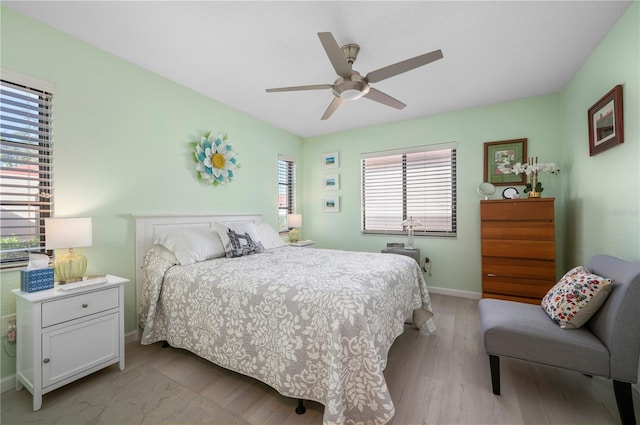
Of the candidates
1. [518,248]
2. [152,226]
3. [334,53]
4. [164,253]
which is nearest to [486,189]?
[518,248]

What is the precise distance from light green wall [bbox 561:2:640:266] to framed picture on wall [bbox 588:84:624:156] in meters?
0.04

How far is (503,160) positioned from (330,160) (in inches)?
103

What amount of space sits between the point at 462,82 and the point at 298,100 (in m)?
1.92

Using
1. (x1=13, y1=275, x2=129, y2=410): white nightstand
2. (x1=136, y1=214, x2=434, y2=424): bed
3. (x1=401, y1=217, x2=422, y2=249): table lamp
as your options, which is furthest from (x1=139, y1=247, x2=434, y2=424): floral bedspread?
(x1=401, y1=217, x2=422, y2=249): table lamp

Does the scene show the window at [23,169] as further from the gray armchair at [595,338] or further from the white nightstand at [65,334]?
the gray armchair at [595,338]

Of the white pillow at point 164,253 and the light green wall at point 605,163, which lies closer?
the light green wall at point 605,163

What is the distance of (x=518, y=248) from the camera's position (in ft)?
10.1

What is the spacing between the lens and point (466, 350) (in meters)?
2.34

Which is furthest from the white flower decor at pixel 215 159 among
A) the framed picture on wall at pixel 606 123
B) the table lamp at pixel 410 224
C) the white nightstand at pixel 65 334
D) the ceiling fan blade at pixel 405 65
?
the framed picture on wall at pixel 606 123

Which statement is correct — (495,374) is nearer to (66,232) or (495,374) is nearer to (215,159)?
(66,232)

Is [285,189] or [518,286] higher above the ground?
[285,189]

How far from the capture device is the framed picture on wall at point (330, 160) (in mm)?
4789

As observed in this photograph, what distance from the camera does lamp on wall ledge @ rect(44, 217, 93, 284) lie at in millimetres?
1803

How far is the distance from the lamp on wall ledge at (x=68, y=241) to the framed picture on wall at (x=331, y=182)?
349 cm
